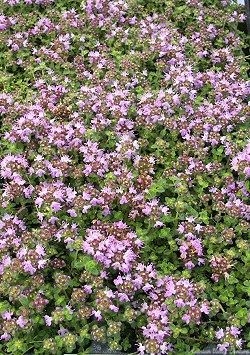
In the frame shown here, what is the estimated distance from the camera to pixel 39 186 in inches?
106

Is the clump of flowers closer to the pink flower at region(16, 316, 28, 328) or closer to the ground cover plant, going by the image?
the ground cover plant

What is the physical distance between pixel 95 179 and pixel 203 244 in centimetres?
61

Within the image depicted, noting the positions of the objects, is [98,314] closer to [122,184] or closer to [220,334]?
[220,334]

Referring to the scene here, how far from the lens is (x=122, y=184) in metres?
2.65

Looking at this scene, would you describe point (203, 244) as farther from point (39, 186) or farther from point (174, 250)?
point (39, 186)

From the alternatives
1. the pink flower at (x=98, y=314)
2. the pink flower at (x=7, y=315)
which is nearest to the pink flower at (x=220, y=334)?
the pink flower at (x=98, y=314)

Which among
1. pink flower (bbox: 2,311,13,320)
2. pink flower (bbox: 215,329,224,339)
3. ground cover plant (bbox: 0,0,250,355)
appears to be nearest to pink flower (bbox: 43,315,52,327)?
ground cover plant (bbox: 0,0,250,355)

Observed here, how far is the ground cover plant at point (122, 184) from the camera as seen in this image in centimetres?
239

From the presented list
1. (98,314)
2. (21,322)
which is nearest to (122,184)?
(98,314)

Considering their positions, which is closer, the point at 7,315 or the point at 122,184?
the point at 7,315

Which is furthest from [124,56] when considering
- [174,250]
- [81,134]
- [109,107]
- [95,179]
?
[174,250]

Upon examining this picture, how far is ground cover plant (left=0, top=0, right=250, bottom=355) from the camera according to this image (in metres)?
2.39

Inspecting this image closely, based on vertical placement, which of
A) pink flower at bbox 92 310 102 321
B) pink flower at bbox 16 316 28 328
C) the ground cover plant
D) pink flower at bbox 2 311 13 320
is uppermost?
the ground cover plant

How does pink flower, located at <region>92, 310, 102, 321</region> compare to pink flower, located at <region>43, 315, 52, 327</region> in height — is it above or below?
above
